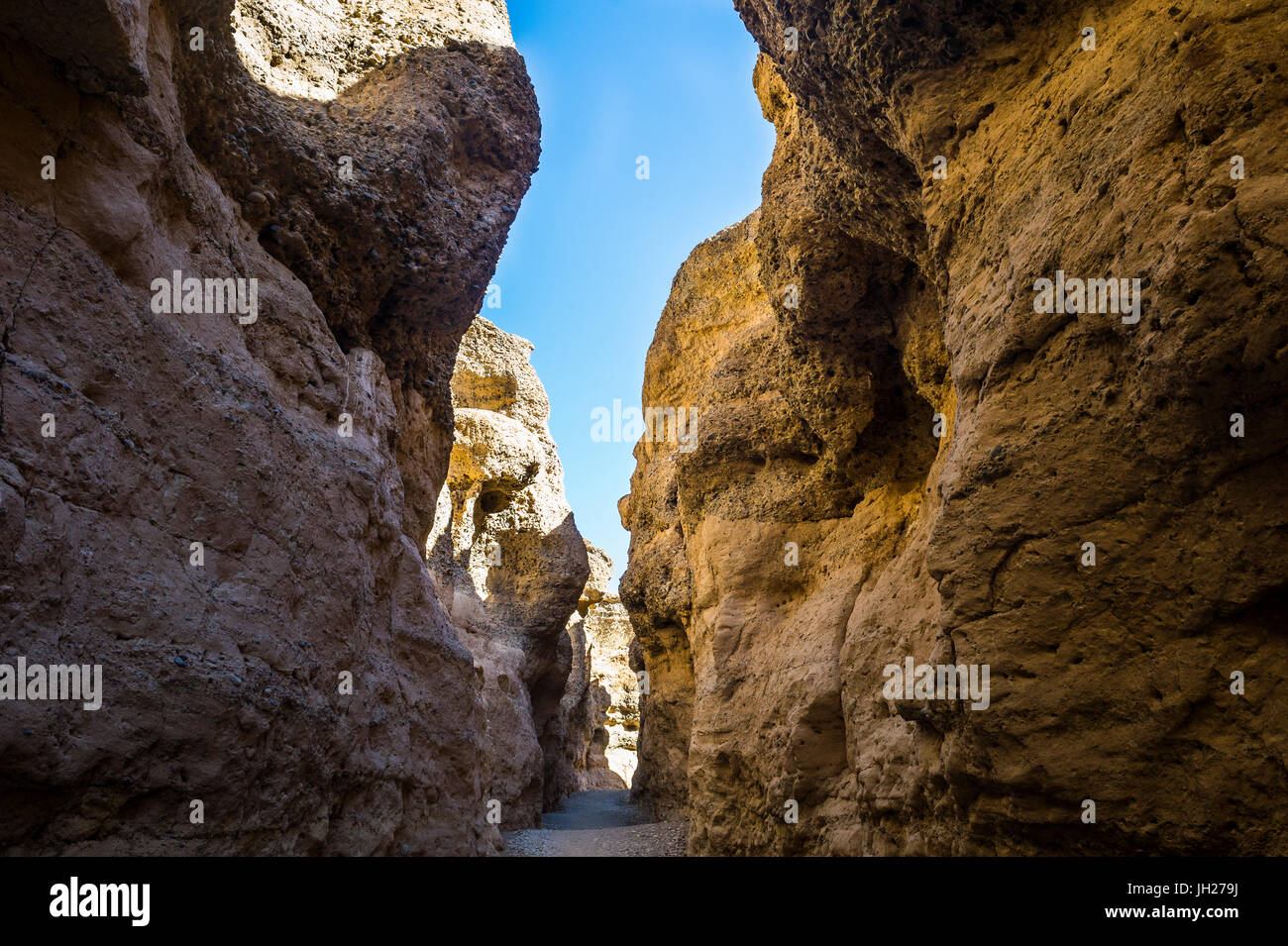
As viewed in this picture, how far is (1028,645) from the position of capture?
4.09m

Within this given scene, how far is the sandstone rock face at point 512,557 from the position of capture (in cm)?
1600

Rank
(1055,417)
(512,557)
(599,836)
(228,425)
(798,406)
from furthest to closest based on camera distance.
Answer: (512,557)
(599,836)
(798,406)
(228,425)
(1055,417)

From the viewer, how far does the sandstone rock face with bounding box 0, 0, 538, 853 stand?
348 centimetres

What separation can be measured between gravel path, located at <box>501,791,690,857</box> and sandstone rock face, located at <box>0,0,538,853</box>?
4.50 metres

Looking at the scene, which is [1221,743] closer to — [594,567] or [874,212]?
[874,212]

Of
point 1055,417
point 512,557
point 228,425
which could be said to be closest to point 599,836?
point 512,557

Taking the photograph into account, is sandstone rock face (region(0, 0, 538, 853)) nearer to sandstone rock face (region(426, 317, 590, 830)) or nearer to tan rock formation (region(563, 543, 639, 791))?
sandstone rock face (region(426, 317, 590, 830))

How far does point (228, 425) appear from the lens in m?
4.56

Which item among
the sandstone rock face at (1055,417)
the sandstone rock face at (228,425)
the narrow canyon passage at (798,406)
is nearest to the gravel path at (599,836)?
the narrow canyon passage at (798,406)

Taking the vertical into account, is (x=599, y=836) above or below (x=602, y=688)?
above

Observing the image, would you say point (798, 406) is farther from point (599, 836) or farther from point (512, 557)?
point (512, 557)

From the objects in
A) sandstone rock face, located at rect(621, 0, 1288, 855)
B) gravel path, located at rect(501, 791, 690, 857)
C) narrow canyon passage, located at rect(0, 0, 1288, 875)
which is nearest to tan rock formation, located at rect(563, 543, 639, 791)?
gravel path, located at rect(501, 791, 690, 857)

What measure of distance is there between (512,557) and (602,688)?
1525 centimetres
